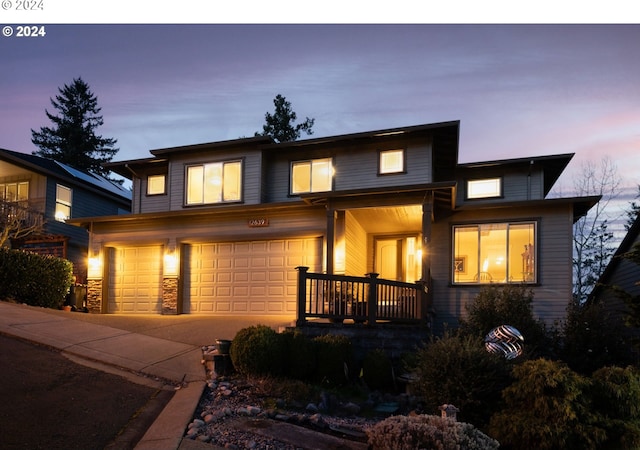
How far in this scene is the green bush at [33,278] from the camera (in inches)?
545

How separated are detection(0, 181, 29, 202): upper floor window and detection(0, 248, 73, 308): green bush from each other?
8386mm

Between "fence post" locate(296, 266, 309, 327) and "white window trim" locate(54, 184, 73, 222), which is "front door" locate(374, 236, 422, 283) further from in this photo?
"white window trim" locate(54, 184, 73, 222)

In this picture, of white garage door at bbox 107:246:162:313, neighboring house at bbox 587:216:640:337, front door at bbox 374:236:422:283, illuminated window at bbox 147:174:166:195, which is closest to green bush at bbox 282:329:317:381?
front door at bbox 374:236:422:283

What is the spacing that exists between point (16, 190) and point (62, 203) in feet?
6.31

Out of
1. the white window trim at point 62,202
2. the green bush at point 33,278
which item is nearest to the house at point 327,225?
the green bush at point 33,278

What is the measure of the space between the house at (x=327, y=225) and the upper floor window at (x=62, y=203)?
6505 mm

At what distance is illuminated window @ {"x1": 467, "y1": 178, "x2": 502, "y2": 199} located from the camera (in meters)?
15.5

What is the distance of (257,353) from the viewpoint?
307 inches

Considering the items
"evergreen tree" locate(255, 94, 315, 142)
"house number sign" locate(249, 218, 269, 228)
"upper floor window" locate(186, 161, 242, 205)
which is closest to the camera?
"house number sign" locate(249, 218, 269, 228)

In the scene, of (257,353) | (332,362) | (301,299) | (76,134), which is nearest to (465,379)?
(332,362)

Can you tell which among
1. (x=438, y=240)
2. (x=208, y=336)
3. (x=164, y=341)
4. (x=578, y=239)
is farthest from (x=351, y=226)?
(x=578, y=239)

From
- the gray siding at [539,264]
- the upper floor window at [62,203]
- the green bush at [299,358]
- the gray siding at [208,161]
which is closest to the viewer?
the green bush at [299,358]

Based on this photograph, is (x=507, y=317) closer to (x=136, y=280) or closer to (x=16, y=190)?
(x=136, y=280)

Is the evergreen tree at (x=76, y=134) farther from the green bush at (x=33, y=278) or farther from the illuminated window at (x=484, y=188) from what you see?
the illuminated window at (x=484, y=188)
